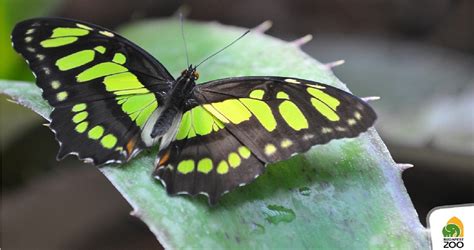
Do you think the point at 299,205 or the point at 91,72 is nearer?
the point at 299,205

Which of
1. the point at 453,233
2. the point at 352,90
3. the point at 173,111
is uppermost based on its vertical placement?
the point at 173,111

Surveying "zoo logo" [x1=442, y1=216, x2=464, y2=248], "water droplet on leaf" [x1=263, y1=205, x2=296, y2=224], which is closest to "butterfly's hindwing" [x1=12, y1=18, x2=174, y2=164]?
"water droplet on leaf" [x1=263, y1=205, x2=296, y2=224]

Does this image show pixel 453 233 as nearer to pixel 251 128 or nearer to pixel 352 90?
pixel 251 128

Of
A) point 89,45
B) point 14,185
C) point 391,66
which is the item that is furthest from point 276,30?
point 89,45

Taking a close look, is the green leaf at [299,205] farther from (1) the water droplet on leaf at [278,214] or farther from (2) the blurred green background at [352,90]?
(2) the blurred green background at [352,90]

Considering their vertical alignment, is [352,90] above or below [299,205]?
below

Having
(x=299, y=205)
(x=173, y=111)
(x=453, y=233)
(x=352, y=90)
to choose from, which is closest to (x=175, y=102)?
(x=173, y=111)

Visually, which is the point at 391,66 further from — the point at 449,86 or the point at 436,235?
the point at 436,235
